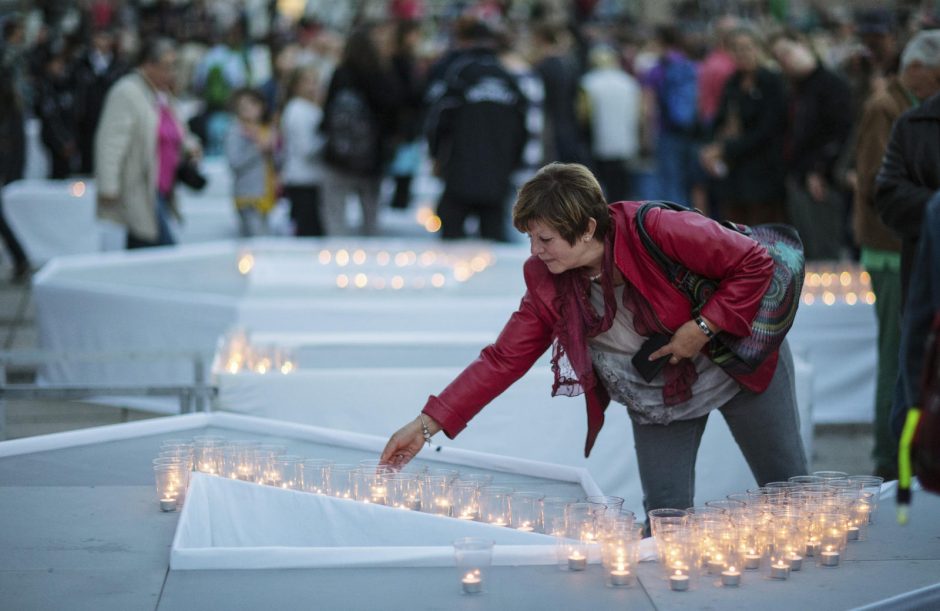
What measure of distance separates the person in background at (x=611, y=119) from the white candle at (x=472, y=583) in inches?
391

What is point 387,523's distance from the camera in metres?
3.90

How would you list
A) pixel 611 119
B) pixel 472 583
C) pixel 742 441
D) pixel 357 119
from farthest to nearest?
pixel 611 119, pixel 357 119, pixel 742 441, pixel 472 583

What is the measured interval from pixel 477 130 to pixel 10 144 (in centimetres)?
422

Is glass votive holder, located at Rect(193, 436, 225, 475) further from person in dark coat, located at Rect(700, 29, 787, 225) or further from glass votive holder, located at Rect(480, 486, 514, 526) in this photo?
person in dark coat, located at Rect(700, 29, 787, 225)

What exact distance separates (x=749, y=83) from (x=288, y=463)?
6.55 m

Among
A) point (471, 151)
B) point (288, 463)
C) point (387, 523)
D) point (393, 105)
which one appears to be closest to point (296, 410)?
point (288, 463)

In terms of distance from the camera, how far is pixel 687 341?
398 centimetres

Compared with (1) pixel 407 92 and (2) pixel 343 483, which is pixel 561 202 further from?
(1) pixel 407 92

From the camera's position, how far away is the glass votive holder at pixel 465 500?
13.1ft

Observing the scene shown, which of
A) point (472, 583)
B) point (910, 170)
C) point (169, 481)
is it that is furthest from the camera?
point (910, 170)

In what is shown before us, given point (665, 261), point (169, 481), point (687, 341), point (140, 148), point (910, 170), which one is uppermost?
point (910, 170)

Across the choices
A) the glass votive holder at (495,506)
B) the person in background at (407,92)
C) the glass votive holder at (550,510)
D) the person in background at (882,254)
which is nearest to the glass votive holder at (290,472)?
the glass votive holder at (495,506)

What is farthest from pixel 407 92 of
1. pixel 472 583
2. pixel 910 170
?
pixel 472 583

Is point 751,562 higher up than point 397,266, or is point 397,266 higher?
point 751,562
